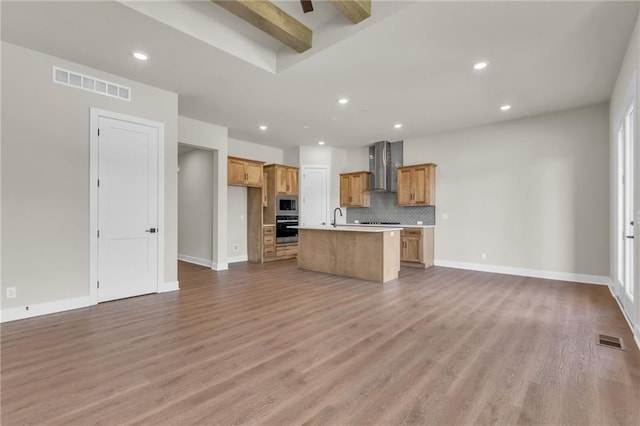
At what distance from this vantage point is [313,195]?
8219 millimetres

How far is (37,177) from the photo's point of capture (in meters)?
3.41

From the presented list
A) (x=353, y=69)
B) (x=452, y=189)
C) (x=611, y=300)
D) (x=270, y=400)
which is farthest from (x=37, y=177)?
(x=611, y=300)

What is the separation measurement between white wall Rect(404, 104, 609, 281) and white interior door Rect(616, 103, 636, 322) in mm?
983

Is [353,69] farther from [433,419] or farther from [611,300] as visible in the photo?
[611,300]

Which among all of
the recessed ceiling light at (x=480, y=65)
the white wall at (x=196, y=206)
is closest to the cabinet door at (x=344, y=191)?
the white wall at (x=196, y=206)

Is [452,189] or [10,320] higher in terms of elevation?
[452,189]

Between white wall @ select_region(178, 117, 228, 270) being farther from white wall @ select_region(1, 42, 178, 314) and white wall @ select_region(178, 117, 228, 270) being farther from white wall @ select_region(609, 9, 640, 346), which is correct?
white wall @ select_region(609, 9, 640, 346)

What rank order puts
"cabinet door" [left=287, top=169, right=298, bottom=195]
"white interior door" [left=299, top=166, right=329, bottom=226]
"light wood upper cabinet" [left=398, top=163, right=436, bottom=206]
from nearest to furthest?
"light wood upper cabinet" [left=398, top=163, right=436, bottom=206] < "cabinet door" [left=287, top=169, right=298, bottom=195] < "white interior door" [left=299, top=166, right=329, bottom=226]

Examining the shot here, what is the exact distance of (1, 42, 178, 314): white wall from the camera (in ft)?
10.7

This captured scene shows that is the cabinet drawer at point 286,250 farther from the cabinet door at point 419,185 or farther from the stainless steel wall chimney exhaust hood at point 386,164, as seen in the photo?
the cabinet door at point 419,185

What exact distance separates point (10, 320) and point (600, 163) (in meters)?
8.38

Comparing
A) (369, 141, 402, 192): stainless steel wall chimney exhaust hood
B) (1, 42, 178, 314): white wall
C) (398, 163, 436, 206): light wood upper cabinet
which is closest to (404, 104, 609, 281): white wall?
(398, 163, 436, 206): light wood upper cabinet

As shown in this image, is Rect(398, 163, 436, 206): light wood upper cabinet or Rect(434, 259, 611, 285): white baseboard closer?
Rect(434, 259, 611, 285): white baseboard

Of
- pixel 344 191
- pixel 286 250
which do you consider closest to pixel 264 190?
pixel 286 250
